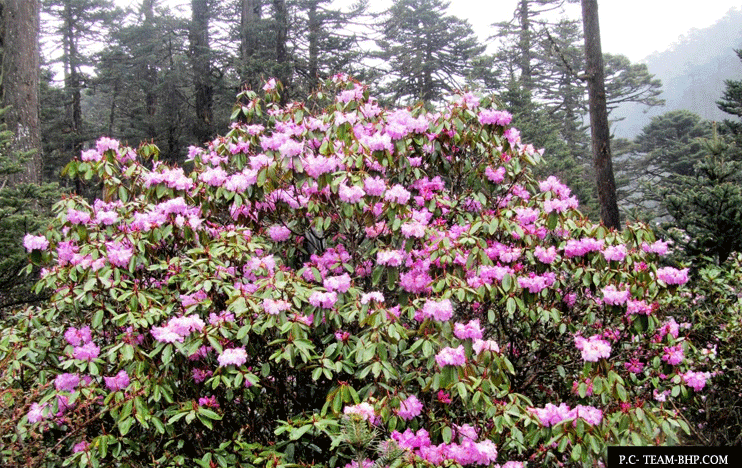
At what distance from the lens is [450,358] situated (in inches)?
94.7

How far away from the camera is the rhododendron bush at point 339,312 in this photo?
8.18ft

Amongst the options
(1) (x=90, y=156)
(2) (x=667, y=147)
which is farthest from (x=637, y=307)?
(2) (x=667, y=147)

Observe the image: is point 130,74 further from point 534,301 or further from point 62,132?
point 534,301

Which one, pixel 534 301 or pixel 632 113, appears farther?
pixel 632 113

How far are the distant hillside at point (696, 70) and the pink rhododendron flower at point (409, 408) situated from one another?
4816 cm

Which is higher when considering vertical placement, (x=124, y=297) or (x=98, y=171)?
(x=98, y=171)

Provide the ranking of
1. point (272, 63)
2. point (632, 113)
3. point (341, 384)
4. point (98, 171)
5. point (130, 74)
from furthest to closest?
point (632, 113) < point (130, 74) < point (272, 63) < point (98, 171) < point (341, 384)

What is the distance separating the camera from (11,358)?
275 centimetres

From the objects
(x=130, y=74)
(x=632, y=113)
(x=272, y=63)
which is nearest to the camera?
(x=272, y=63)

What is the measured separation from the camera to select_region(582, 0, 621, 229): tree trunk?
6.78 m

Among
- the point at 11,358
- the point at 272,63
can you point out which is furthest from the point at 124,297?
the point at 272,63

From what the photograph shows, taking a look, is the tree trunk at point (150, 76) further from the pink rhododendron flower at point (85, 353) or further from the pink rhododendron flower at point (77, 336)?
the pink rhododendron flower at point (85, 353)

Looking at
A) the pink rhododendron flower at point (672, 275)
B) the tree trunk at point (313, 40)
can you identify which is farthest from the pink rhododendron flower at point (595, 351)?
the tree trunk at point (313, 40)

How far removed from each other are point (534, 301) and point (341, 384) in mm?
1242
